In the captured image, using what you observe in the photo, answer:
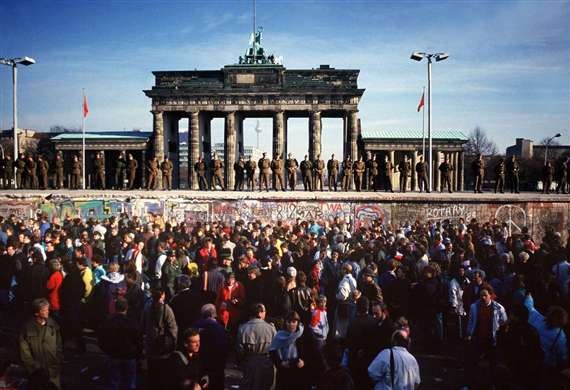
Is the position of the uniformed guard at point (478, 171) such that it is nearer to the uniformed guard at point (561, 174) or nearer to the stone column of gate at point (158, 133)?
the uniformed guard at point (561, 174)

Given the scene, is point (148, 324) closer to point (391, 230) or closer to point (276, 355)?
point (276, 355)

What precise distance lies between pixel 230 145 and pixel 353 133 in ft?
34.2

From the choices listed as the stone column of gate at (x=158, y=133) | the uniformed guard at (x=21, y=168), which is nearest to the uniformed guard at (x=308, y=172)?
the uniformed guard at (x=21, y=168)

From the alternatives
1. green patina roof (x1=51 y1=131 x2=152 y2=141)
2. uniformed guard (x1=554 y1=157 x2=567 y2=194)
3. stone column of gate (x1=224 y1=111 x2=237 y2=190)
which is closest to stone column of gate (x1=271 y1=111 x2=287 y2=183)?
stone column of gate (x1=224 y1=111 x2=237 y2=190)

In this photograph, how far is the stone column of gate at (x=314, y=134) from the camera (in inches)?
1439

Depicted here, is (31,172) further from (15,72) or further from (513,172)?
(513,172)

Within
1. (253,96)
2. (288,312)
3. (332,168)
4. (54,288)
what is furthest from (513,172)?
(253,96)

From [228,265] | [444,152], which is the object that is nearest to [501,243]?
[228,265]

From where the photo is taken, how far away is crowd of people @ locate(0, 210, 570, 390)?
6.21 m

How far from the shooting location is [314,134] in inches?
1470

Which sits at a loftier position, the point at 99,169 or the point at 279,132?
the point at 279,132

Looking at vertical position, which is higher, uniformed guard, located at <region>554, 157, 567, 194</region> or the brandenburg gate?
the brandenburg gate

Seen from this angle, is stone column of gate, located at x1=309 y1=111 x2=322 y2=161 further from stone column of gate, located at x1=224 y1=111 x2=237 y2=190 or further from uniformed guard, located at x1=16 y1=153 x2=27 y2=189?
uniformed guard, located at x1=16 y1=153 x2=27 y2=189

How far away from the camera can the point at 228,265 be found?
33.3ft
